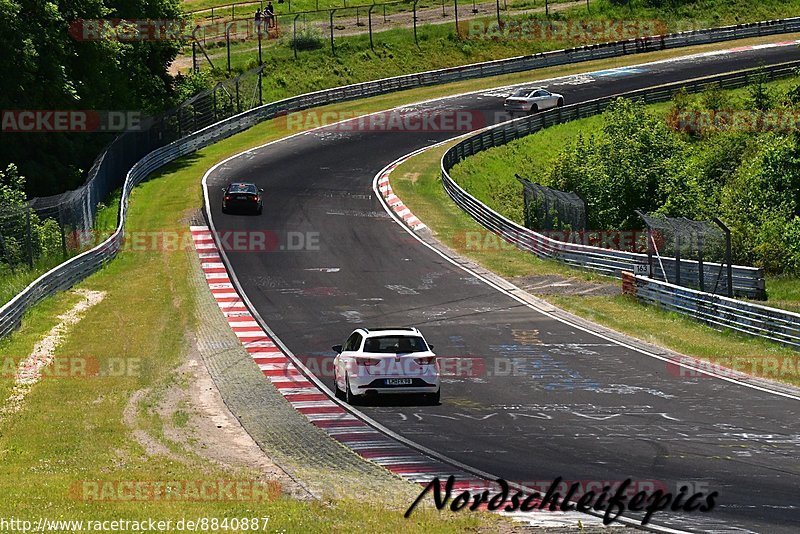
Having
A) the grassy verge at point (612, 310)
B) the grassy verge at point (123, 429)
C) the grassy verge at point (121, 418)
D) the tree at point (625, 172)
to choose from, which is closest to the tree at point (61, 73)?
the grassy verge at point (121, 418)

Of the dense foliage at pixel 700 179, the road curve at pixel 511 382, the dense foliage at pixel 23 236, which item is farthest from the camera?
the dense foliage at pixel 700 179

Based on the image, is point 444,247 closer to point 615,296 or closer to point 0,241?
point 615,296

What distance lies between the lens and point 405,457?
2039cm

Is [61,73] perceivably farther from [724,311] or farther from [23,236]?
[724,311]

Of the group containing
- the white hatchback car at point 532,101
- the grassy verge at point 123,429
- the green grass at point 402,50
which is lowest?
the grassy verge at point 123,429

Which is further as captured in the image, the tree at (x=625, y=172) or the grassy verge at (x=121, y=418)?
the tree at (x=625, y=172)

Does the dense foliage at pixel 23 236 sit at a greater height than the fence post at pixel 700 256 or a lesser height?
greater

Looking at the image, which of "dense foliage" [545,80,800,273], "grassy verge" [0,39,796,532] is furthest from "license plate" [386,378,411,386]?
"dense foliage" [545,80,800,273]

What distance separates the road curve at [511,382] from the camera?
19.0 meters

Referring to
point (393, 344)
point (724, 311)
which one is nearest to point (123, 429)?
point (393, 344)

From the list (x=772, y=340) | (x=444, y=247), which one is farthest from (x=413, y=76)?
(x=772, y=340)

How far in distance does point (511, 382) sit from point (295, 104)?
5195 centimetres

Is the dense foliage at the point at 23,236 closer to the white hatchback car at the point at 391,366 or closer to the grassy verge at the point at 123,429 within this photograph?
the grassy verge at the point at 123,429

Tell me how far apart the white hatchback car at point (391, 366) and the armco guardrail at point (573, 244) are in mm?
14959
